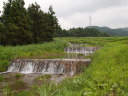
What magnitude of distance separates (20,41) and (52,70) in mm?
12677

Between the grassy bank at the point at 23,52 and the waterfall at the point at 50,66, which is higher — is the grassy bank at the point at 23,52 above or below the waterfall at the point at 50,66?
above

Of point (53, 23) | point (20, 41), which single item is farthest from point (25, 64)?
point (53, 23)

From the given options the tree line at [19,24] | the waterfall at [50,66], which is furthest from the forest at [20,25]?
the waterfall at [50,66]

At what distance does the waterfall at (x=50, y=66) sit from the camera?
14.3m

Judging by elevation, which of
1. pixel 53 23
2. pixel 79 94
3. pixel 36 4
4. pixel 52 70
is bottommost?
pixel 52 70

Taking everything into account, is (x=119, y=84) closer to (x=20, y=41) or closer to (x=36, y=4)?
(x=20, y=41)

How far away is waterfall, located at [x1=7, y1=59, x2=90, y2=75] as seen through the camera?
1427 centimetres

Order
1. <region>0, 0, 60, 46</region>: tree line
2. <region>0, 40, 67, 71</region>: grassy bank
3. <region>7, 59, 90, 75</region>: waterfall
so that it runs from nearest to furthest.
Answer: <region>7, 59, 90, 75</region>: waterfall
<region>0, 40, 67, 71</region>: grassy bank
<region>0, 0, 60, 46</region>: tree line

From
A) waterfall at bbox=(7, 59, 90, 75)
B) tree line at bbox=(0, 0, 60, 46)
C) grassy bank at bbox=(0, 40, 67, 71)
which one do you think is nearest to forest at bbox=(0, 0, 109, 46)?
tree line at bbox=(0, 0, 60, 46)

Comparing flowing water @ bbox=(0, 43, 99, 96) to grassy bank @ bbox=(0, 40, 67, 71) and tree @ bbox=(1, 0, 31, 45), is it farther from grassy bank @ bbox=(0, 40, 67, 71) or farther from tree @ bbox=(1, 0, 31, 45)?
tree @ bbox=(1, 0, 31, 45)

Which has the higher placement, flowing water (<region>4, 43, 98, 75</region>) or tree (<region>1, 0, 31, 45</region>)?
tree (<region>1, 0, 31, 45</region>)

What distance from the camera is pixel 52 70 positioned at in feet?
48.6

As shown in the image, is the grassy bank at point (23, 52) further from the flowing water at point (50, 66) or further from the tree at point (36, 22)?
the tree at point (36, 22)

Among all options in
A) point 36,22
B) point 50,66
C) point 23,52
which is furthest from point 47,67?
point 36,22
